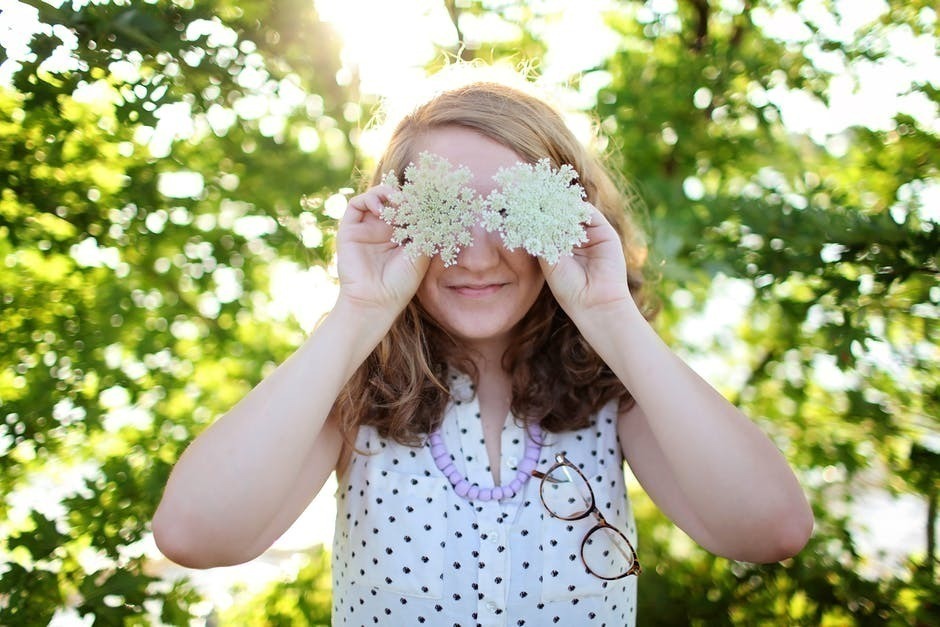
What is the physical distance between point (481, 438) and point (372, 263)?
0.45 m

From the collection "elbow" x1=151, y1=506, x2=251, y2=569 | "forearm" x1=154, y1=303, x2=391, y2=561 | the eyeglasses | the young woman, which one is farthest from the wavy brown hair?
"elbow" x1=151, y1=506, x2=251, y2=569

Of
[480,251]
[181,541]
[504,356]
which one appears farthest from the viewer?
[504,356]

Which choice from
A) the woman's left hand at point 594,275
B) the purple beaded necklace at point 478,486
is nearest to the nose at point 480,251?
the woman's left hand at point 594,275

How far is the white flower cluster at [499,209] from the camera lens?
1.46 metres

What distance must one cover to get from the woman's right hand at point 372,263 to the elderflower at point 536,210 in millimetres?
203

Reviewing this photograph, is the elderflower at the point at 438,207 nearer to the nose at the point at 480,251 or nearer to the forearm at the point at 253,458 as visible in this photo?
the nose at the point at 480,251

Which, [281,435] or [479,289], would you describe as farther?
[479,289]

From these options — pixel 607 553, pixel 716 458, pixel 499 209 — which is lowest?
pixel 607 553

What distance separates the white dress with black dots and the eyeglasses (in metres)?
0.02

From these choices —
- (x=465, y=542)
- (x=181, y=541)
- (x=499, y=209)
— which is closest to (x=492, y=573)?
(x=465, y=542)

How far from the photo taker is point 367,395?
175 cm

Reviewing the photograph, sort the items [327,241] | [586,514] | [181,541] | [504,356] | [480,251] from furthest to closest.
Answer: [327,241] → [504,356] → [586,514] → [480,251] → [181,541]

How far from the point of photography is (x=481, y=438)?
174cm

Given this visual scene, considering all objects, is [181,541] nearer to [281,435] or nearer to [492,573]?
[281,435]
